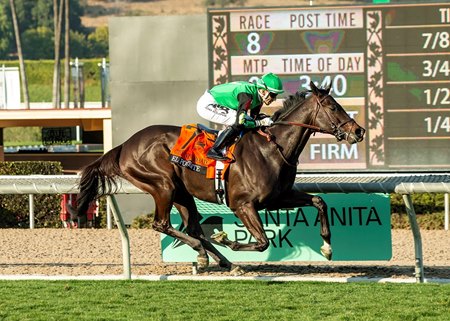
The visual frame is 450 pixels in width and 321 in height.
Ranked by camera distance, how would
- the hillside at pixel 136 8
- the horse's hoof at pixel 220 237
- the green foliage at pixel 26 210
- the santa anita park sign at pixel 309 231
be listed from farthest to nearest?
the hillside at pixel 136 8 → the green foliage at pixel 26 210 → the santa anita park sign at pixel 309 231 → the horse's hoof at pixel 220 237

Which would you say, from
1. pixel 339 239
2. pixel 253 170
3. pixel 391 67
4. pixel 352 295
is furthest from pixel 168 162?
pixel 391 67

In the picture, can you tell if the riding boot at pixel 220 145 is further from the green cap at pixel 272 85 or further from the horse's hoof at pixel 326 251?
the horse's hoof at pixel 326 251

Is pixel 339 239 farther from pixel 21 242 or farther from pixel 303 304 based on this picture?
pixel 21 242

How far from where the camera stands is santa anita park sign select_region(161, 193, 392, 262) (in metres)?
8.35

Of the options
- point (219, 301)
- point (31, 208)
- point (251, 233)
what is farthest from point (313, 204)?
point (31, 208)

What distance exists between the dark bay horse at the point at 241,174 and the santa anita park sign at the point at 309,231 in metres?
0.20

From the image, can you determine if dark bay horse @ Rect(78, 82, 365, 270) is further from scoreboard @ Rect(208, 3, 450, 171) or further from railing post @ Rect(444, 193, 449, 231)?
railing post @ Rect(444, 193, 449, 231)

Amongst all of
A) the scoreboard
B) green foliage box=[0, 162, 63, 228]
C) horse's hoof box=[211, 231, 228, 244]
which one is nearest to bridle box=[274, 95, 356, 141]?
horse's hoof box=[211, 231, 228, 244]

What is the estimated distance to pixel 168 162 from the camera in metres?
8.35

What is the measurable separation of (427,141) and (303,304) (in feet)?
20.0

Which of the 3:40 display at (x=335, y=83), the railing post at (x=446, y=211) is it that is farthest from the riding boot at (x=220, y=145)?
the railing post at (x=446, y=211)

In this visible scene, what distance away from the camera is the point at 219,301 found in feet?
22.6

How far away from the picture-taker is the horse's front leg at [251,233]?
25.7 feet

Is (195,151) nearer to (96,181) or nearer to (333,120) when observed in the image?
(96,181)
